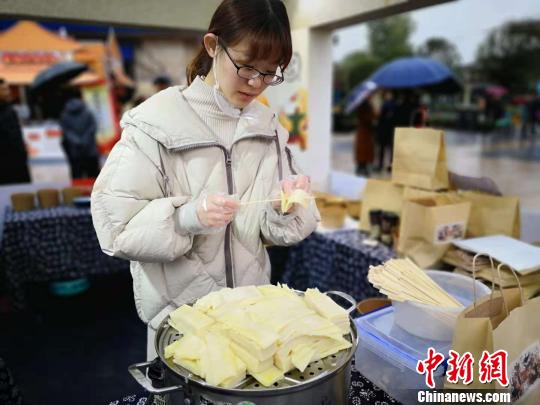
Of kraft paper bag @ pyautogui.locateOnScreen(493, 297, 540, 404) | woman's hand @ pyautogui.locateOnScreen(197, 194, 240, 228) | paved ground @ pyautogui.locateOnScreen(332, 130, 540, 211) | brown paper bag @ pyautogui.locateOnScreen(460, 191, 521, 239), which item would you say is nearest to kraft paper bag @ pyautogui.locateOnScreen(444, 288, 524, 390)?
kraft paper bag @ pyautogui.locateOnScreen(493, 297, 540, 404)

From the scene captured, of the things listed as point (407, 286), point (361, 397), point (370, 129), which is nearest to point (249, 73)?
point (407, 286)

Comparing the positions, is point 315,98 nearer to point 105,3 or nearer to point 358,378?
point 105,3

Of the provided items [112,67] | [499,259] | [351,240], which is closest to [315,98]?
[351,240]

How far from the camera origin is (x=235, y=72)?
1.21 m

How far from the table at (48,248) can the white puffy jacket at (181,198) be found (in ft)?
7.90

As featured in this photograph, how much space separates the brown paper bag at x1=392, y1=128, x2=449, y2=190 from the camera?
7.72 ft

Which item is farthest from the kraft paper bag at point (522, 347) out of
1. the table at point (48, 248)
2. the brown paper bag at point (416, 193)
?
the table at point (48, 248)

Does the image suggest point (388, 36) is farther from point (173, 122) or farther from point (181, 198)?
point (181, 198)

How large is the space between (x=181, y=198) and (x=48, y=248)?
2745 millimetres

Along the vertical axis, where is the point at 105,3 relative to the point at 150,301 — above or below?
above

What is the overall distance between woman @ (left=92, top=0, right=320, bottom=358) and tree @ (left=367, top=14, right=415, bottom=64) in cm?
2486

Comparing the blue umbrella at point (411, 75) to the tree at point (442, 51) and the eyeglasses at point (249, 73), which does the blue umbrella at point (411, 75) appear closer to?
the eyeglasses at point (249, 73)

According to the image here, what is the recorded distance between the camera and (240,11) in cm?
113

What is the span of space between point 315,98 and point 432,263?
241cm
